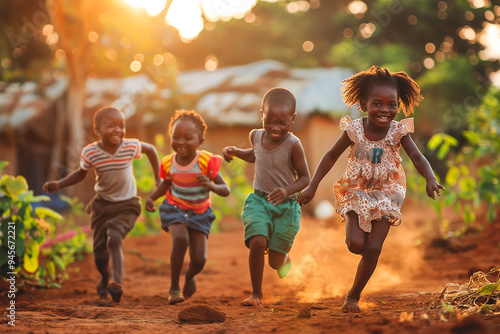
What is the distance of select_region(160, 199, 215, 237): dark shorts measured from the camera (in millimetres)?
4230

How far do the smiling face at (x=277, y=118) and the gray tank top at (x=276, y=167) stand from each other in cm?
11

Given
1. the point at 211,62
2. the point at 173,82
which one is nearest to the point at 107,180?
the point at 173,82

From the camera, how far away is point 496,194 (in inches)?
248

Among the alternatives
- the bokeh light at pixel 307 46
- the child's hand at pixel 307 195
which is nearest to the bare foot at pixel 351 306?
the child's hand at pixel 307 195

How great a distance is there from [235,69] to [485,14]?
8.88 meters

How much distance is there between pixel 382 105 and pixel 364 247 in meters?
0.93

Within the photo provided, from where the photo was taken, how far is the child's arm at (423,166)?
10.7 feet

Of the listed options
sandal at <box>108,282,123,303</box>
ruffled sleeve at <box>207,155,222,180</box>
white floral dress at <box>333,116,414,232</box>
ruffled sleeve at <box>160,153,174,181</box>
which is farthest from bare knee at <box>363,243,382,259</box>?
sandal at <box>108,282,123,303</box>

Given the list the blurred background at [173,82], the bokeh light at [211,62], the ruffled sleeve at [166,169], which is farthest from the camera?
the bokeh light at [211,62]

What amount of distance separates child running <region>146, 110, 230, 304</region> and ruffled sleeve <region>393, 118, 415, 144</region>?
4.51 feet

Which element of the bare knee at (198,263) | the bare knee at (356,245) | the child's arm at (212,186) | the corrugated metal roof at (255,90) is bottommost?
the bare knee at (198,263)

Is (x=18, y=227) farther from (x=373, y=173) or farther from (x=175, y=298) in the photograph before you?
(x=373, y=173)

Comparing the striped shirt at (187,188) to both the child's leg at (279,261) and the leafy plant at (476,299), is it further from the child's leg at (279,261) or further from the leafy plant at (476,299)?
the leafy plant at (476,299)

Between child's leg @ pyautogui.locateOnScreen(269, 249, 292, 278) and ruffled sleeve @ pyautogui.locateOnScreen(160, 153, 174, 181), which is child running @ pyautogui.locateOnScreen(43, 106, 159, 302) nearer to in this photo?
ruffled sleeve @ pyautogui.locateOnScreen(160, 153, 174, 181)
